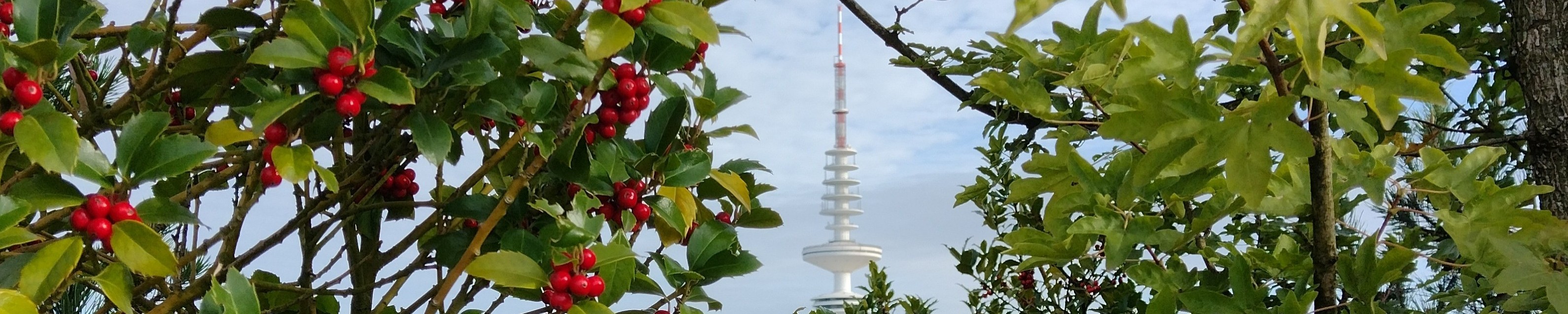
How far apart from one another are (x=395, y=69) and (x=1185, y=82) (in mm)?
579

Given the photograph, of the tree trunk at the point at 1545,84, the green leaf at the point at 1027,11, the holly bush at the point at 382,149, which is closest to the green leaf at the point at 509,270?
the holly bush at the point at 382,149

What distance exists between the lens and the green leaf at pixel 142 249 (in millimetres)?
750

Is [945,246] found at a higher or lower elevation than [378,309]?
higher

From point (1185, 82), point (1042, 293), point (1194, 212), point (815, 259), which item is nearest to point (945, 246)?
point (1042, 293)

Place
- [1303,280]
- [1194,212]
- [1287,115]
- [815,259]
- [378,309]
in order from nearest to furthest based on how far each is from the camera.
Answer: [1287,115]
[378,309]
[1303,280]
[1194,212]
[815,259]

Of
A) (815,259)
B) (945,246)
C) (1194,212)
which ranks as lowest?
(1194,212)

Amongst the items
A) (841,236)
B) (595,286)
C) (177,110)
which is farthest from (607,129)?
(841,236)

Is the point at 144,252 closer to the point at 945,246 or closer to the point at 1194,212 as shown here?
the point at 1194,212

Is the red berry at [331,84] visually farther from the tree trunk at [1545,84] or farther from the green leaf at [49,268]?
the tree trunk at [1545,84]

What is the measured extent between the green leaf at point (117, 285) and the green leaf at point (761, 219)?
0.49m

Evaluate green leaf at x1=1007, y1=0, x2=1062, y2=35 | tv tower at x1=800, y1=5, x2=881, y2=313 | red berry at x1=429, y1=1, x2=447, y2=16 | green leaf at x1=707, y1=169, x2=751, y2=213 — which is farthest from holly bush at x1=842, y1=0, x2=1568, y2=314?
tv tower at x1=800, y1=5, x2=881, y2=313

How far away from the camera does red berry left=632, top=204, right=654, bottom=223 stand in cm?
86

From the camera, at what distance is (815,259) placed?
51.5 ft

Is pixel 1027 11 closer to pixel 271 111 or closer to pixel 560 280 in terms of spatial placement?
pixel 560 280
